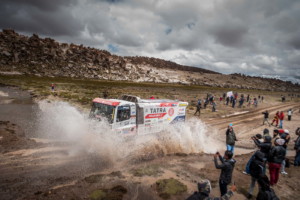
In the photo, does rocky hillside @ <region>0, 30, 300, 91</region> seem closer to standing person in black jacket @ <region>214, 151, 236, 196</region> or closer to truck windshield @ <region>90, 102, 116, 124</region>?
truck windshield @ <region>90, 102, 116, 124</region>

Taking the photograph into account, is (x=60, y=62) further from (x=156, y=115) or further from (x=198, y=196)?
(x=198, y=196)

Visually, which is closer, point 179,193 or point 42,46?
point 179,193

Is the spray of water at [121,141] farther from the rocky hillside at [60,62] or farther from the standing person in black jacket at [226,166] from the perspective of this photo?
the rocky hillside at [60,62]

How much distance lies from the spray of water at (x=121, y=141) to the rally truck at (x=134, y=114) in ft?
1.31

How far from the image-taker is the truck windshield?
10723 millimetres

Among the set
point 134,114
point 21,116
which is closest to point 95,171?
point 134,114

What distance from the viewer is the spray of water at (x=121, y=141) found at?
413 inches

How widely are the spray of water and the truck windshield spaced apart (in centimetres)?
40

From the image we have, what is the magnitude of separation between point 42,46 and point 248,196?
4550 inches

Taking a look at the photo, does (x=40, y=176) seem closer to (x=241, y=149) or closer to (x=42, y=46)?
(x=241, y=149)

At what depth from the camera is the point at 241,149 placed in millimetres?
14203

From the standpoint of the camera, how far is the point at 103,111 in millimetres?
11164

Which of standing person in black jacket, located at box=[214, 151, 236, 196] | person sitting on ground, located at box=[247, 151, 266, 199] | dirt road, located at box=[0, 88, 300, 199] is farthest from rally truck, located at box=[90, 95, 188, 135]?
person sitting on ground, located at box=[247, 151, 266, 199]

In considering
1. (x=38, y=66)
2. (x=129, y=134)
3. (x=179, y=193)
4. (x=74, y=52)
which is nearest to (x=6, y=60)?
(x=38, y=66)
